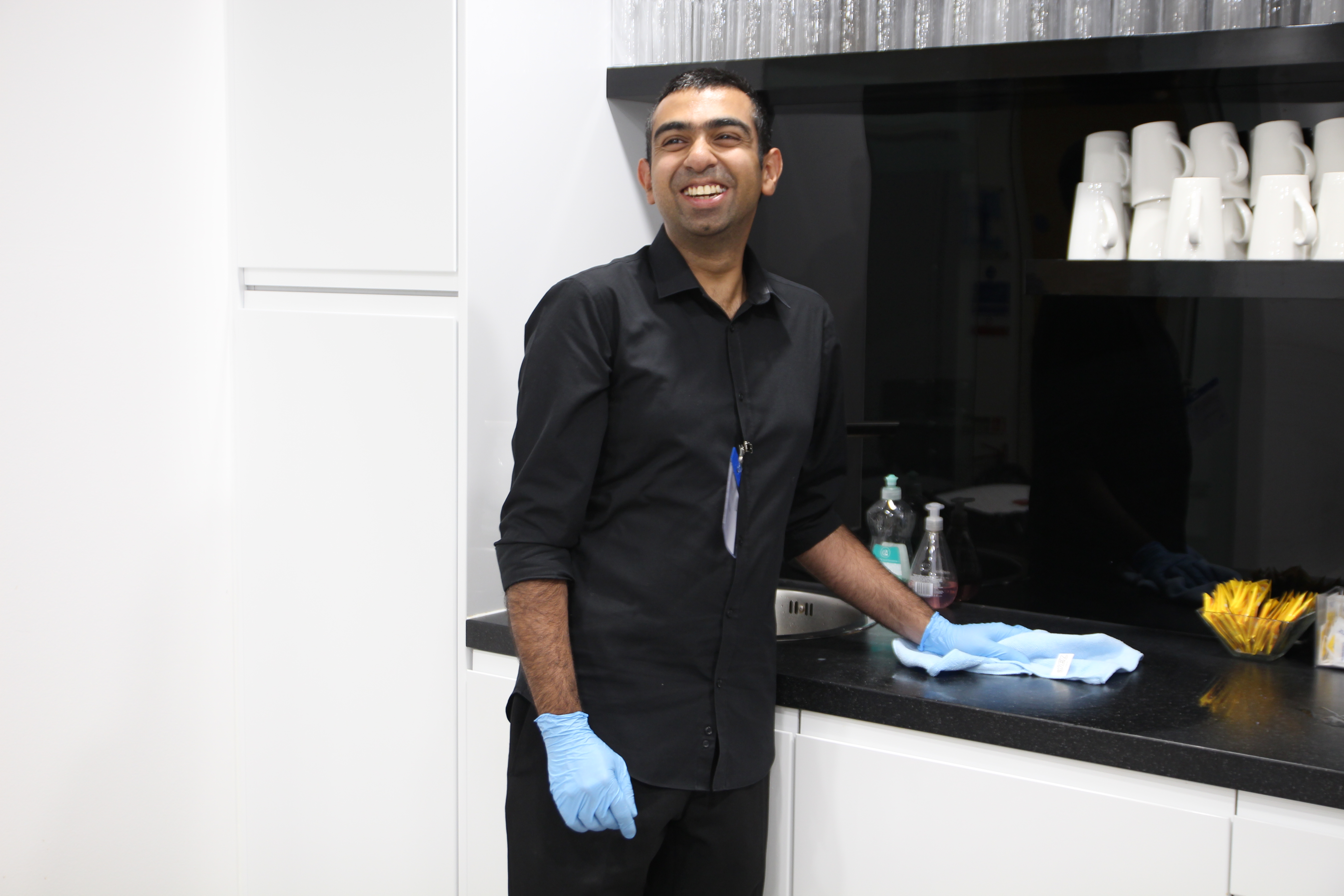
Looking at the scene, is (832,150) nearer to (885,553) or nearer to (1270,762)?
(885,553)

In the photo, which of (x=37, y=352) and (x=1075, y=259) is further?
(x=37, y=352)

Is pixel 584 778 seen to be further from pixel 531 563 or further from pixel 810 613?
pixel 810 613

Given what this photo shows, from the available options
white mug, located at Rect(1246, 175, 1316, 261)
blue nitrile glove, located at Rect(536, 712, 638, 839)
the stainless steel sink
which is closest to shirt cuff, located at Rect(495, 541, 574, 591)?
blue nitrile glove, located at Rect(536, 712, 638, 839)

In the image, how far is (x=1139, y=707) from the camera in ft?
4.84

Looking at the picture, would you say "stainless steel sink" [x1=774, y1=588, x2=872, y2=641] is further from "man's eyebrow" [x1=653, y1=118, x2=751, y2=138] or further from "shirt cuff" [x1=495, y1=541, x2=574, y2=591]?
"man's eyebrow" [x1=653, y1=118, x2=751, y2=138]

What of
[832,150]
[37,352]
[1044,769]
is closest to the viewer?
[1044,769]

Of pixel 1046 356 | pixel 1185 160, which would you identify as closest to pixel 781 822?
pixel 1046 356

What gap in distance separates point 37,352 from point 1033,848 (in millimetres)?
1673

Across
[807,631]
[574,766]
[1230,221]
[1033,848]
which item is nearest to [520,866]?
[574,766]

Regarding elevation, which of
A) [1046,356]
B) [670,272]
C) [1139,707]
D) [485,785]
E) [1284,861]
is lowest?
[485,785]

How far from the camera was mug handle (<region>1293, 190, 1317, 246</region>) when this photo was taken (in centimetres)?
150

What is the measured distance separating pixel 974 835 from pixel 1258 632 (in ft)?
1.91

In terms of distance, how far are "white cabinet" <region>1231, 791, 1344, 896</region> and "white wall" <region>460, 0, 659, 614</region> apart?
1.11 meters

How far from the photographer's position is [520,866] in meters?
1.46
